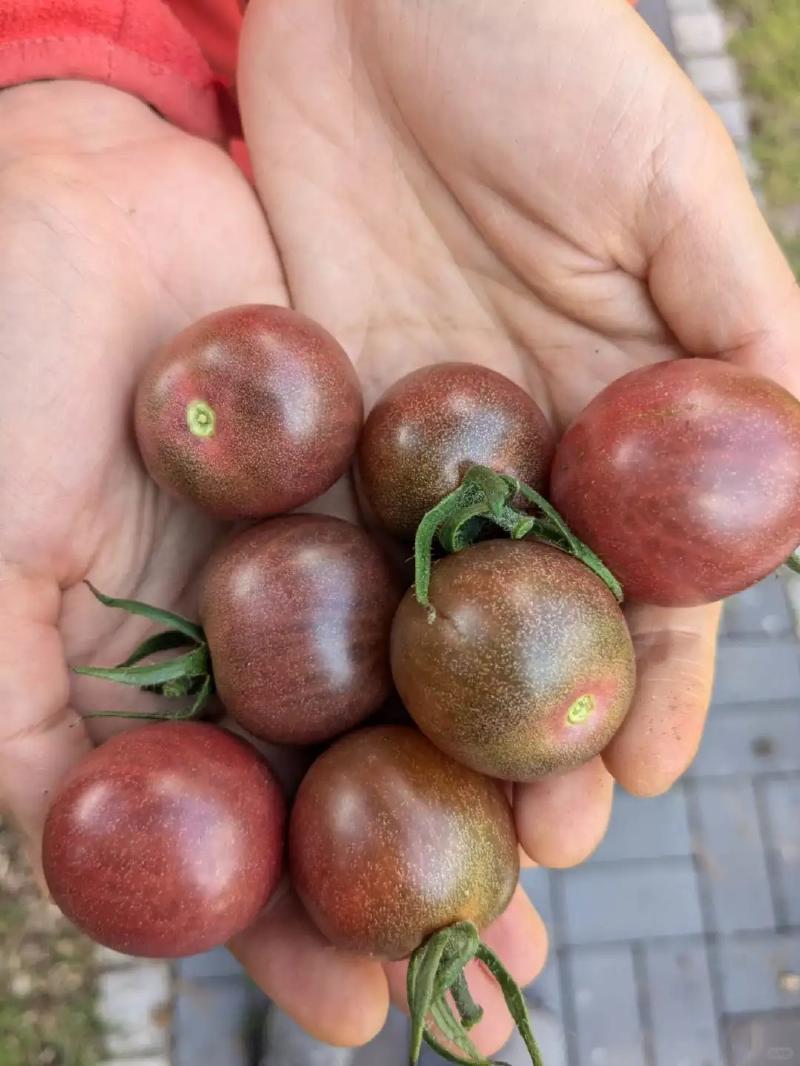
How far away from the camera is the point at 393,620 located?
2.58 m

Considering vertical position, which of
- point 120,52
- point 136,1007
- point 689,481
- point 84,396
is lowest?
point 136,1007

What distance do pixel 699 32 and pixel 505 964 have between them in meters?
5.14

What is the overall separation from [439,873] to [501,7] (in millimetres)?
2411

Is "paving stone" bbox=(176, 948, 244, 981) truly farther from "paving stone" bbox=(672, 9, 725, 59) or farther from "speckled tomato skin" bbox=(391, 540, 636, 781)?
"paving stone" bbox=(672, 9, 725, 59)

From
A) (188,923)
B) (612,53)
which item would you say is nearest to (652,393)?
(612,53)

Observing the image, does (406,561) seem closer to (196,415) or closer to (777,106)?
(196,415)

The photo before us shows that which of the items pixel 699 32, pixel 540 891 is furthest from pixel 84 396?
pixel 699 32

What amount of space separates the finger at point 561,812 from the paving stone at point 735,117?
13.6ft

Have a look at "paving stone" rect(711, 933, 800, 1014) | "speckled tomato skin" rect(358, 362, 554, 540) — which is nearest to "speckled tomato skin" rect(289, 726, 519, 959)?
"speckled tomato skin" rect(358, 362, 554, 540)

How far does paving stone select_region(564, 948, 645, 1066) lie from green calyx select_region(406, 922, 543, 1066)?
6.26 ft

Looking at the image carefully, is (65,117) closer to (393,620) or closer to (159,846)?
(393,620)

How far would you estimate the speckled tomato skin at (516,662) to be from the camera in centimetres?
225

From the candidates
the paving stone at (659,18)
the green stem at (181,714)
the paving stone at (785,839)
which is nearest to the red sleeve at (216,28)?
the green stem at (181,714)

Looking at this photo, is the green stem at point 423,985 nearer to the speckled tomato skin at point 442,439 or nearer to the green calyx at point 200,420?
the speckled tomato skin at point 442,439
